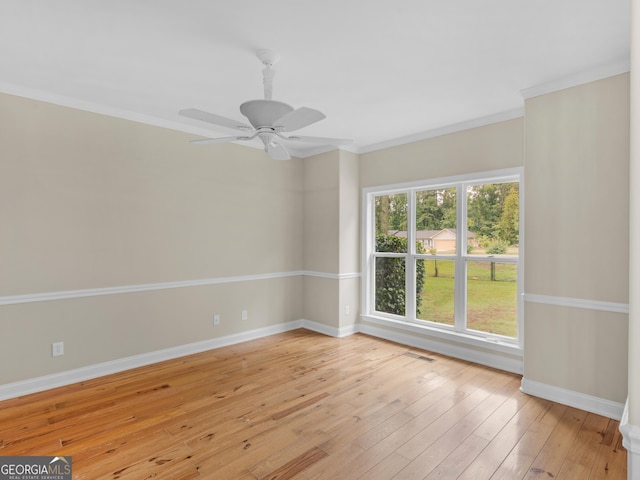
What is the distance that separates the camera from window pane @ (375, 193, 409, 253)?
4.80 meters

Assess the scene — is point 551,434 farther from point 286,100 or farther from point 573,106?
point 286,100

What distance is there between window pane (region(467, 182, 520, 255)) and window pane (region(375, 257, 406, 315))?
102 centimetres

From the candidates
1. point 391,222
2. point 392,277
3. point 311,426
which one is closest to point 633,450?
point 311,426

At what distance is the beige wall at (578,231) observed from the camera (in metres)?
2.71

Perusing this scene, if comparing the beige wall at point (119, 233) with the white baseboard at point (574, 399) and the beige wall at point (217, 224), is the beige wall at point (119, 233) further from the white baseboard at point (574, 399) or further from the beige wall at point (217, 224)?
the white baseboard at point (574, 399)

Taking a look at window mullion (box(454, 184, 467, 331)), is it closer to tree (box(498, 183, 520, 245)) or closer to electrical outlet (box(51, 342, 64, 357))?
tree (box(498, 183, 520, 245))

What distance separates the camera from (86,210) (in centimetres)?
343

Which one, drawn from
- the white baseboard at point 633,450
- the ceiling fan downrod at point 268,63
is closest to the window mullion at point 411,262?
the ceiling fan downrod at point 268,63

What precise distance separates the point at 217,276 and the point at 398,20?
11.2ft

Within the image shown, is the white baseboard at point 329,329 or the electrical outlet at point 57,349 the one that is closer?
the electrical outlet at point 57,349

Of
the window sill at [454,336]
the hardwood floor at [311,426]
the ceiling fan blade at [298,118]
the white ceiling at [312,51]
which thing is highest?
the white ceiling at [312,51]

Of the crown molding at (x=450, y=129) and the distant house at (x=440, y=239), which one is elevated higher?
the crown molding at (x=450, y=129)

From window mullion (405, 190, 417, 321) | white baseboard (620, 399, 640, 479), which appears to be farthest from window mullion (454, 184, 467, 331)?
white baseboard (620, 399, 640, 479)

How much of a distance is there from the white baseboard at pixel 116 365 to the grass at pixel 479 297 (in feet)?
7.46
